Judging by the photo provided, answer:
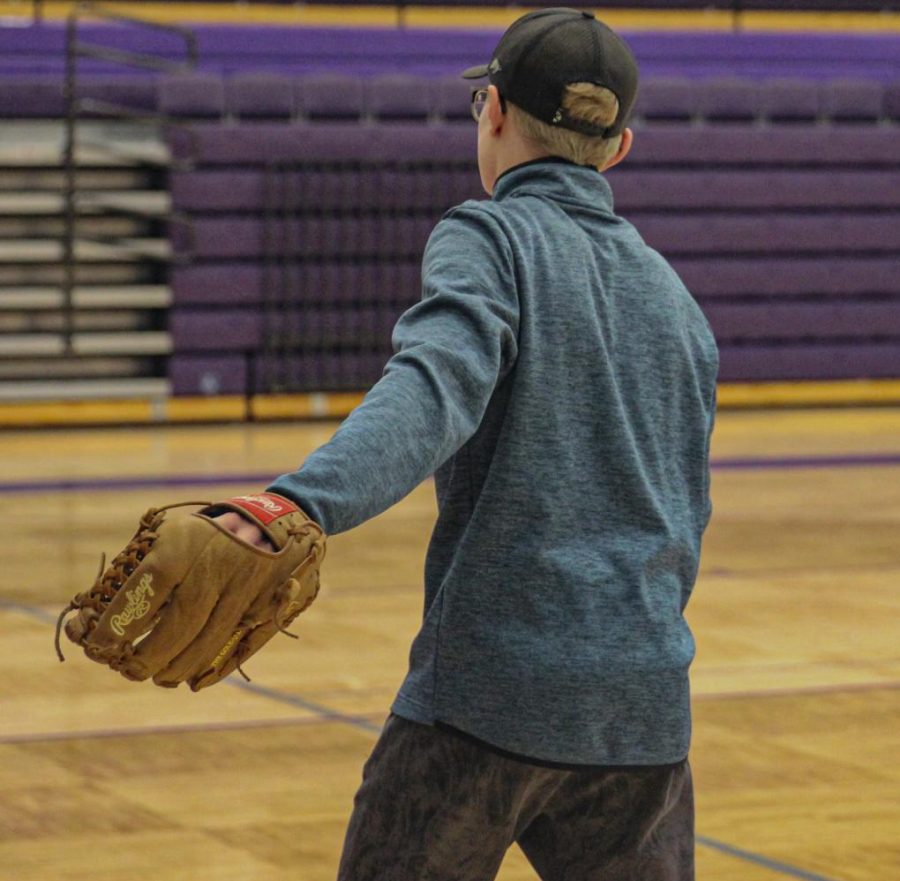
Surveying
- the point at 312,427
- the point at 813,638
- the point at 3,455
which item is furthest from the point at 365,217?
the point at 813,638

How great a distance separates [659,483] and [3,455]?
8.09 metres

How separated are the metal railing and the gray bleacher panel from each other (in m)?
0.32

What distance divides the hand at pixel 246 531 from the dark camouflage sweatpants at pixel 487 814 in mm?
364

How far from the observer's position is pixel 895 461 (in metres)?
9.31

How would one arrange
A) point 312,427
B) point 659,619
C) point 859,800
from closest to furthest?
point 659,619, point 859,800, point 312,427

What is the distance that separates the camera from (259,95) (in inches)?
444

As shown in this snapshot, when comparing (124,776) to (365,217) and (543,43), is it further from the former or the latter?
(365,217)

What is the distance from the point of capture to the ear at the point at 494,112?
5.61ft

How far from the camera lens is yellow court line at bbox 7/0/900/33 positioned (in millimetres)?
11766

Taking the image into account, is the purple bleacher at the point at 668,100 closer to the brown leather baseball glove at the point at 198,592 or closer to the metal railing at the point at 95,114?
the metal railing at the point at 95,114

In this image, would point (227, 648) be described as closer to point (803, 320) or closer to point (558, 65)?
point (558, 65)

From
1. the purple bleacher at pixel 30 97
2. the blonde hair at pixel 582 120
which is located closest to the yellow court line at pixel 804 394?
the purple bleacher at pixel 30 97

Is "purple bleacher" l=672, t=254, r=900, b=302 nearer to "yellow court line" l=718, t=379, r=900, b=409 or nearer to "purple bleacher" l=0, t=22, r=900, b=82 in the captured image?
"yellow court line" l=718, t=379, r=900, b=409

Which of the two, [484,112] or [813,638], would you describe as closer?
[484,112]
